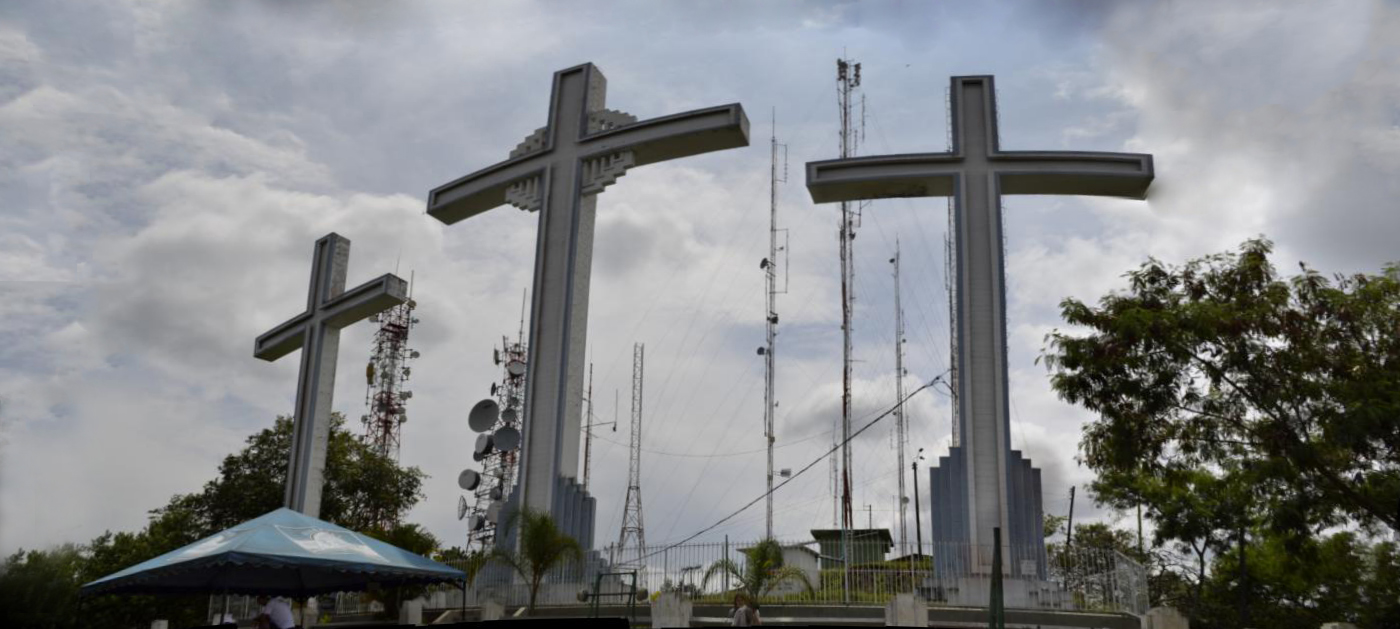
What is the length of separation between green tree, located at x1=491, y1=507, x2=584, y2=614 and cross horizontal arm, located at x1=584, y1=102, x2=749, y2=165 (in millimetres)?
5845

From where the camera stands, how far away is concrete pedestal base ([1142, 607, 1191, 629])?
12.4 meters

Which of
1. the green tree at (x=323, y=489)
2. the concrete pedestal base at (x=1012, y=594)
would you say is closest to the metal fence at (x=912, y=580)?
the concrete pedestal base at (x=1012, y=594)

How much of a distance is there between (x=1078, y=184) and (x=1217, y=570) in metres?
17.5

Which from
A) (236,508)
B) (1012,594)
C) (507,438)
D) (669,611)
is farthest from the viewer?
(236,508)

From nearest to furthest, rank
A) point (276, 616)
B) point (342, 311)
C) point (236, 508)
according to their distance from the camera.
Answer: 1. point (276, 616)
2. point (342, 311)
3. point (236, 508)

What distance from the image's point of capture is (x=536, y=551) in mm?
15828

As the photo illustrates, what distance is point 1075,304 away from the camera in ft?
52.7

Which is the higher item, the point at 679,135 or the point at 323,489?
the point at 679,135

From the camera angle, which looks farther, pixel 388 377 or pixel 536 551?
pixel 388 377

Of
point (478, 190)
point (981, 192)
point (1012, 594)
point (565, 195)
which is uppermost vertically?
point (478, 190)

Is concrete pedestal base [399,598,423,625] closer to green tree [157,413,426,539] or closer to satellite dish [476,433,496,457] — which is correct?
satellite dish [476,433,496,457]

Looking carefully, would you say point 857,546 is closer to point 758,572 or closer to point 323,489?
point 758,572

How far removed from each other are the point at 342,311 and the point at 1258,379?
1539 centimetres

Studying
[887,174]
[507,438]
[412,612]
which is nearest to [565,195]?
[507,438]
